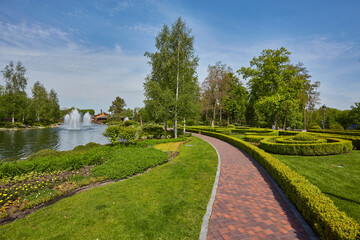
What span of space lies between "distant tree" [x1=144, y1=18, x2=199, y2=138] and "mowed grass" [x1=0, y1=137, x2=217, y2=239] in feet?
47.6

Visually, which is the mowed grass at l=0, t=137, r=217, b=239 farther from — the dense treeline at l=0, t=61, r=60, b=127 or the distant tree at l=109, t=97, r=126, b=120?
the distant tree at l=109, t=97, r=126, b=120

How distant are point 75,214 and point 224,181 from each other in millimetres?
6053

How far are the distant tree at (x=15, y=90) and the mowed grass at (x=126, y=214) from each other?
212 ft

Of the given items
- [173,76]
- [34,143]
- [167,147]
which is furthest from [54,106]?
[167,147]

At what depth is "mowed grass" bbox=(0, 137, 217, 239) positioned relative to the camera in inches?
172

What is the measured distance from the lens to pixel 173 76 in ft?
76.7

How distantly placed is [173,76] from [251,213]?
2046 cm

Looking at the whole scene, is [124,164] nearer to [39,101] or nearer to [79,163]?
[79,163]

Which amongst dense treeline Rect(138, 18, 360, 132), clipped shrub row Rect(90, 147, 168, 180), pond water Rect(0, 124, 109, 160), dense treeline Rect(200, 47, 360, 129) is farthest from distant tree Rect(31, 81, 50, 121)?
clipped shrub row Rect(90, 147, 168, 180)

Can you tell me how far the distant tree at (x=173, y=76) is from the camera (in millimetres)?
21672

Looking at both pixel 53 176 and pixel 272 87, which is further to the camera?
pixel 272 87

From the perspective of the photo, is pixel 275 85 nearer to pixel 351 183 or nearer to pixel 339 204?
pixel 351 183

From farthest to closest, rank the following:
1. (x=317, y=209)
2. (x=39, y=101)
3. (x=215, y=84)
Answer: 1. (x=39, y=101)
2. (x=215, y=84)
3. (x=317, y=209)

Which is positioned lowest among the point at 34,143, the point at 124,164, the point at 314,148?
the point at 34,143
